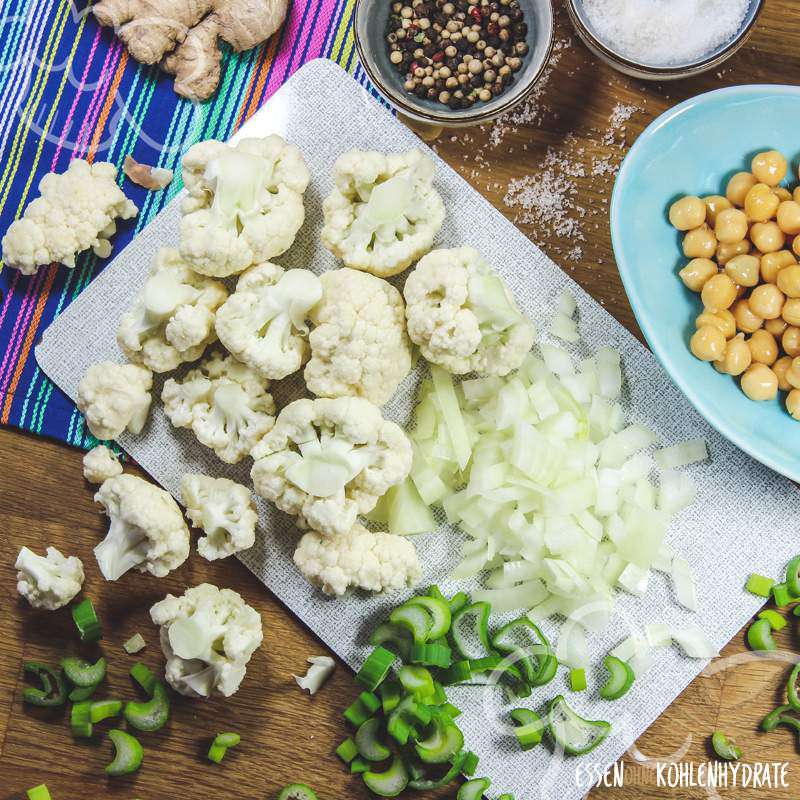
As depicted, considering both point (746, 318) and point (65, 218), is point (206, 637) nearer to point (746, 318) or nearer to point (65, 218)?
point (65, 218)

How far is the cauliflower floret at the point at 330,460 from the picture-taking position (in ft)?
5.51

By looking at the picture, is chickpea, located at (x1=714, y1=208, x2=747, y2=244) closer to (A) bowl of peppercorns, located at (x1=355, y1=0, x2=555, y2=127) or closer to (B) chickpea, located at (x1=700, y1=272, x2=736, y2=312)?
(B) chickpea, located at (x1=700, y1=272, x2=736, y2=312)

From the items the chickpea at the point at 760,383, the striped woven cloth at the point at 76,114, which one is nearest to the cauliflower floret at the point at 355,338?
the striped woven cloth at the point at 76,114

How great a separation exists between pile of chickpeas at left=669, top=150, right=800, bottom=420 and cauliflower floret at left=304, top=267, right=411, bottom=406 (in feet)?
2.03

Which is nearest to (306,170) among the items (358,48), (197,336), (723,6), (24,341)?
(358,48)

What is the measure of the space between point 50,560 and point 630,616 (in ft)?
4.17

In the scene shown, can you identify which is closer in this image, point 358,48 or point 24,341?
point 358,48

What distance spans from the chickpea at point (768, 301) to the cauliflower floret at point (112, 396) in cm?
127

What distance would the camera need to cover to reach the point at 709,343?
173cm

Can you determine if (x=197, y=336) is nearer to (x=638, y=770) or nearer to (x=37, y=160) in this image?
(x=37, y=160)

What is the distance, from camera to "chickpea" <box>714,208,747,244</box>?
5.78 ft

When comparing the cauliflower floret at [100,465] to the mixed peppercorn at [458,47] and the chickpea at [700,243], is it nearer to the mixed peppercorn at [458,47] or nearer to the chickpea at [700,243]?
the mixed peppercorn at [458,47]

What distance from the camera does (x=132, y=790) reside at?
1917 millimetres

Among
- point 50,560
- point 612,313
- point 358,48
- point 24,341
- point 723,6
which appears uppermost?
point 723,6
